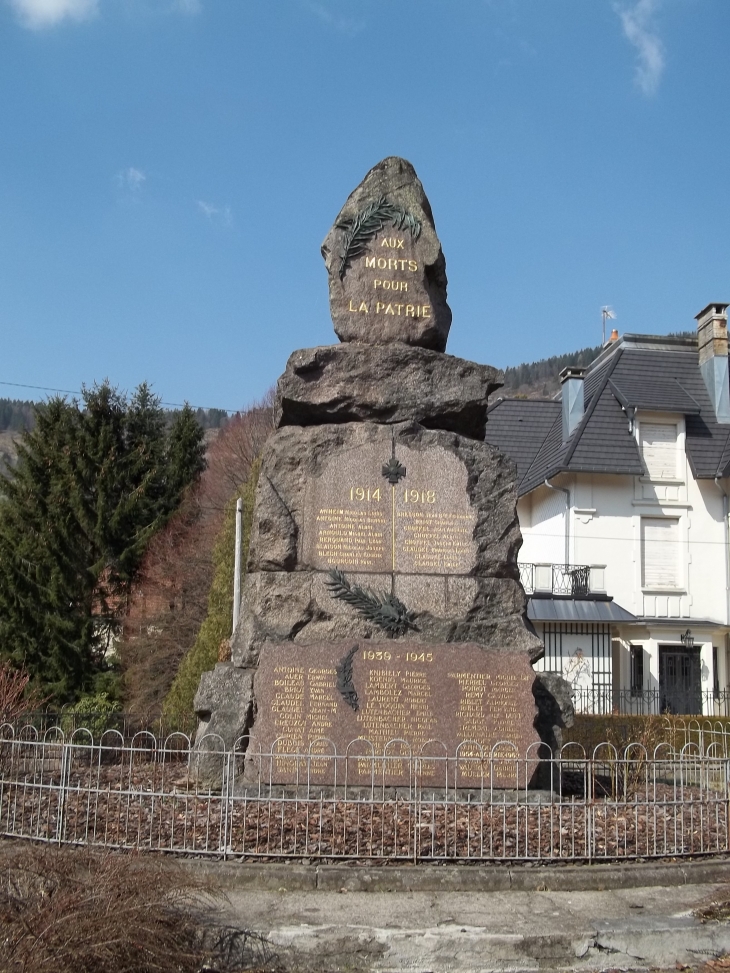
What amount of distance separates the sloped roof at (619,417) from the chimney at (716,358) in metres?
0.24

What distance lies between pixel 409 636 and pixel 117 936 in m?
4.47

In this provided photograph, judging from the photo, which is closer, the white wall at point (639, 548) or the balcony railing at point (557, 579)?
the balcony railing at point (557, 579)

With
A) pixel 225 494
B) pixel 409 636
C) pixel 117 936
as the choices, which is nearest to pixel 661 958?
pixel 117 936

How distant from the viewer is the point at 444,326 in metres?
9.39

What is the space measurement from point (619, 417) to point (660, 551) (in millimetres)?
3819

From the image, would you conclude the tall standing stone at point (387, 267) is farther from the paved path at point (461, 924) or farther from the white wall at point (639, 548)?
the white wall at point (639, 548)

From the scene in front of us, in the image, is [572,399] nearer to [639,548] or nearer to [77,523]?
[639,548]

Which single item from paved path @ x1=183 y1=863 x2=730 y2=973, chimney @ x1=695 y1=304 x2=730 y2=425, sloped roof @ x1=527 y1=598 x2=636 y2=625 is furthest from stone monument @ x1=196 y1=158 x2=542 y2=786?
chimney @ x1=695 y1=304 x2=730 y2=425

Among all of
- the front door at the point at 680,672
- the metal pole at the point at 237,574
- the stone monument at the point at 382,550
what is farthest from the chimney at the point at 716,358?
the stone monument at the point at 382,550

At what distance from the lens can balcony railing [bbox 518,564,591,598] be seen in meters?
24.9

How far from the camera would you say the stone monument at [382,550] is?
7.70 m

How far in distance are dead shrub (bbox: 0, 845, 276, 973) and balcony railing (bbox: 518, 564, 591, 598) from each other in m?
21.0

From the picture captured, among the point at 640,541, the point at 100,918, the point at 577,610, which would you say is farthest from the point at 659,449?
the point at 100,918

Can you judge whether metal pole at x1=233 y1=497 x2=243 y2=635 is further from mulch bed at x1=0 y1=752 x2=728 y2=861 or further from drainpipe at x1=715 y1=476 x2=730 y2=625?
drainpipe at x1=715 y1=476 x2=730 y2=625
